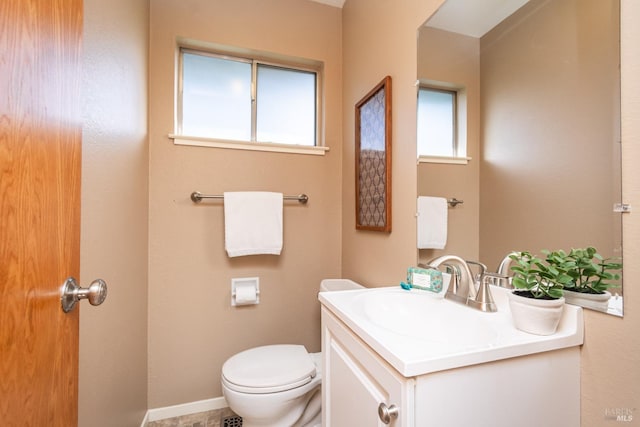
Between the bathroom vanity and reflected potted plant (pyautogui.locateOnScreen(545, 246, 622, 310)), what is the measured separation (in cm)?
4

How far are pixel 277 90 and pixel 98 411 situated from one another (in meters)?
1.93

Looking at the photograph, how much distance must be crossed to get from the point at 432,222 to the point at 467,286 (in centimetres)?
29

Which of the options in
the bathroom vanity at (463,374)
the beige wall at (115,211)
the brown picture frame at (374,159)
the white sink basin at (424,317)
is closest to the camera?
the bathroom vanity at (463,374)

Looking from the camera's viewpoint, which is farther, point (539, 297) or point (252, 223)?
point (252, 223)

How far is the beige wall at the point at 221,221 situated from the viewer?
1636 millimetres

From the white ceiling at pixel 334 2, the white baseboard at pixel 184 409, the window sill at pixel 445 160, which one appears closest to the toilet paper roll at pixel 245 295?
the white baseboard at pixel 184 409

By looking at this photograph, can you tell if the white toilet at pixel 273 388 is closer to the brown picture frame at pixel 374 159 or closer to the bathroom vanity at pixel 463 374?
the bathroom vanity at pixel 463 374

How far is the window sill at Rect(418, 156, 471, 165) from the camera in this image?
1043mm

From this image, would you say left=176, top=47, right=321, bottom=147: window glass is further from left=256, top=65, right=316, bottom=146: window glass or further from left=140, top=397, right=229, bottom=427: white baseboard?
left=140, top=397, right=229, bottom=427: white baseboard

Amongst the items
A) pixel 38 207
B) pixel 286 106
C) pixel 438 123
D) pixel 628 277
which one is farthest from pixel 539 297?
pixel 286 106

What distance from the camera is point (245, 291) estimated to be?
171 cm

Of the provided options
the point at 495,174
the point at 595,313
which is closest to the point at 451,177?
the point at 495,174

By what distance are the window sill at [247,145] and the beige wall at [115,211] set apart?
21 cm

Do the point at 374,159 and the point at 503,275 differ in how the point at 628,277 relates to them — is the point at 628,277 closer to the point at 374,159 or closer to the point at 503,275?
the point at 503,275
